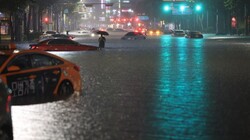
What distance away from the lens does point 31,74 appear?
44.1 feet

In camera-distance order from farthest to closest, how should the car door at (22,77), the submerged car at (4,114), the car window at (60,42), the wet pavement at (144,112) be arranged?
the car window at (60,42) < the car door at (22,77) < the wet pavement at (144,112) < the submerged car at (4,114)

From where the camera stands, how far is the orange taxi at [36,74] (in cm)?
1305

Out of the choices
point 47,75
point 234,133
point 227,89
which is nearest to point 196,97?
point 227,89

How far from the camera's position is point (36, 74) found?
13586mm

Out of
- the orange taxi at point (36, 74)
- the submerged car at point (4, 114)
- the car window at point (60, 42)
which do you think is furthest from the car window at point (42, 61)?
the car window at point (60, 42)

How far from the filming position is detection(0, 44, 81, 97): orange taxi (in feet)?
42.8

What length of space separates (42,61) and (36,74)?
0.61 meters

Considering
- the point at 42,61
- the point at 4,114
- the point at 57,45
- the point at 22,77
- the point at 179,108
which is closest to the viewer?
the point at 4,114

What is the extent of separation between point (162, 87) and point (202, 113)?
5215 millimetres

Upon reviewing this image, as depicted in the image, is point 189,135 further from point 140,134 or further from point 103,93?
point 103,93

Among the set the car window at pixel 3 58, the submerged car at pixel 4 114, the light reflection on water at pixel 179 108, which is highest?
the car window at pixel 3 58

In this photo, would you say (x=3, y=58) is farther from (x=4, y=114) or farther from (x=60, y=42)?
(x=60, y=42)

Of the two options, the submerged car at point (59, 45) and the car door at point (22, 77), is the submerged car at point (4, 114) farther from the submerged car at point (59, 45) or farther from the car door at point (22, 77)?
the submerged car at point (59, 45)

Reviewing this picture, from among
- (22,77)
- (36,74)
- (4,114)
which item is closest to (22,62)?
(36,74)
